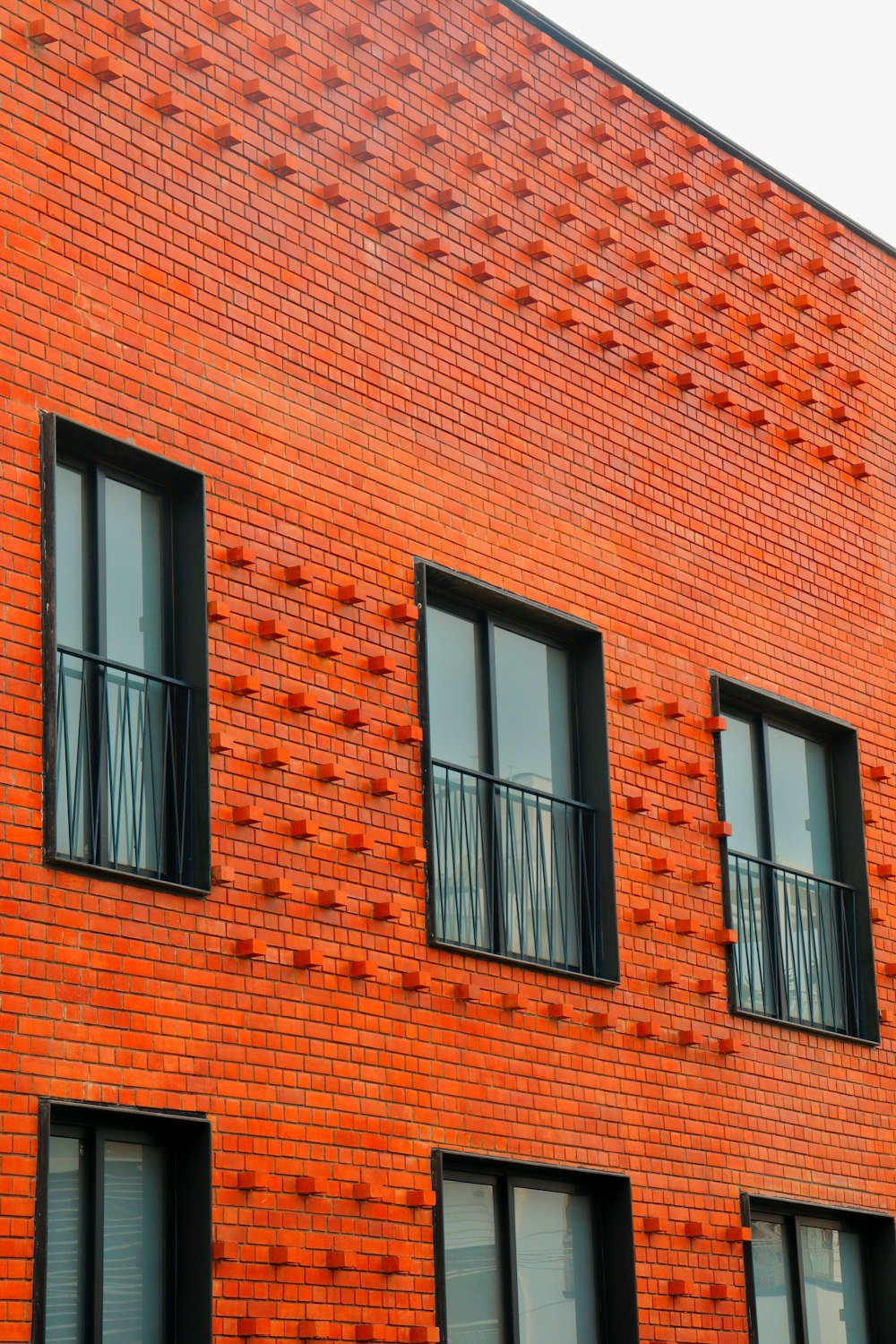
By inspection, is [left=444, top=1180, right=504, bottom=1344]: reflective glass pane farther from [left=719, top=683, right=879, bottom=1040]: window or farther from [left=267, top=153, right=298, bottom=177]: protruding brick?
[left=267, top=153, right=298, bottom=177]: protruding brick

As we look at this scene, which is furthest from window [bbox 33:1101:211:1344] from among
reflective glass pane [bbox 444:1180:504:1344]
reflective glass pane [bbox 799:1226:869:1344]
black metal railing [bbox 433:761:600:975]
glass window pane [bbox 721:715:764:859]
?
glass window pane [bbox 721:715:764:859]

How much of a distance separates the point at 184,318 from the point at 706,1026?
20.2 feet

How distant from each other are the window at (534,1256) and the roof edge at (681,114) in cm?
819

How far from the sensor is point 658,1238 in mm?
14641

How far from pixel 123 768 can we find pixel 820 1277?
24.0 ft

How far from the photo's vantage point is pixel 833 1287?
16.6 meters

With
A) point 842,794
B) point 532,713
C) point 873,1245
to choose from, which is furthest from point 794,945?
point 532,713

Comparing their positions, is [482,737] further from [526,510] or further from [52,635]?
[52,635]

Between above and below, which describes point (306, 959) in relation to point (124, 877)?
below

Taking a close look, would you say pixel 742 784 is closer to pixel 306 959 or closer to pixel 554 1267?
pixel 554 1267

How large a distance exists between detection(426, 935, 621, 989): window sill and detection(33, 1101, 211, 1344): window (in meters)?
2.39

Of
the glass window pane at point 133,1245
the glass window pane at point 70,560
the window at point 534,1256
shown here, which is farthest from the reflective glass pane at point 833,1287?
the glass window pane at point 70,560

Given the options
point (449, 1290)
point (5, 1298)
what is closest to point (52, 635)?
point (5, 1298)

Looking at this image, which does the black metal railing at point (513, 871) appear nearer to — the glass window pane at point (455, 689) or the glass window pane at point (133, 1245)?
the glass window pane at point (455, 689)
